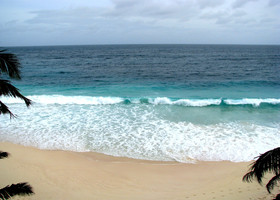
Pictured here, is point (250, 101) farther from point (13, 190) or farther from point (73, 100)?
point (13, 190)

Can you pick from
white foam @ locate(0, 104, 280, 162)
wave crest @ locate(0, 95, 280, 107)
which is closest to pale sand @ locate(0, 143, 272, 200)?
white foam @ locate(0, 104, 280, 162)

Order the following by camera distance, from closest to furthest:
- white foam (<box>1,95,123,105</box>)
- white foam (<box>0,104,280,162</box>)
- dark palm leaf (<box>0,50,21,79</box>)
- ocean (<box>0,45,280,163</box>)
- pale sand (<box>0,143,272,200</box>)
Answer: dark palm leaf (<box>0,50,21,79</box>), pale sand (<box>0,143,272,200</box>), white foam (<box>0,104,280,162</box>), ocean (<box>0,45,280,163</box>), white foam (<box>1,95,123,105</box>)

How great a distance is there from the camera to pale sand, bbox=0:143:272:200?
23.0 feet

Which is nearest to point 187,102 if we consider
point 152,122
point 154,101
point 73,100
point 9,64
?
point 154,101

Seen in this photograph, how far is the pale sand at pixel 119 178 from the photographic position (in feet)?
23.0

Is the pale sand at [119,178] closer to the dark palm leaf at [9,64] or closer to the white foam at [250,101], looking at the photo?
the dark palm leaf at [9,64]

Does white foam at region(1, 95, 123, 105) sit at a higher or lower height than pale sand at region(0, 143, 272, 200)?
higher

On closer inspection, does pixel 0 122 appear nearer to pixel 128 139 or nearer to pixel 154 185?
pixel 128 139

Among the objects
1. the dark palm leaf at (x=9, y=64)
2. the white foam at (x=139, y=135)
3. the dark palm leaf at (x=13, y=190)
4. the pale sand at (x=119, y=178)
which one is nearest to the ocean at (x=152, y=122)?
the white foam at (x=139, y=135)

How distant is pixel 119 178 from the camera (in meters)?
8.15

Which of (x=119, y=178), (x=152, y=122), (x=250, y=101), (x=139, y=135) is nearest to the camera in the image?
(x=119, y=178)

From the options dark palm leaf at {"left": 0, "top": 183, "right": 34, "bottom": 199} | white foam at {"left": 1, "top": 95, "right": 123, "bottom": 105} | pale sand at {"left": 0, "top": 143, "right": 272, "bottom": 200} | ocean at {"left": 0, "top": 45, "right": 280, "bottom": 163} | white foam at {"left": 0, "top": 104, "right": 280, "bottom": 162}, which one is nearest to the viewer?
dark palm leaf at {"left": 0, "top": 183, "right": 34, "bottom": 199}

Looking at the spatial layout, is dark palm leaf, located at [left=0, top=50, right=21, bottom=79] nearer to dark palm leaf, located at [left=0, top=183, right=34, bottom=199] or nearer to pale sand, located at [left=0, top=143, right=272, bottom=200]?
dark palm leaf, located at [left=0, top=183, right=34, bottom=199]

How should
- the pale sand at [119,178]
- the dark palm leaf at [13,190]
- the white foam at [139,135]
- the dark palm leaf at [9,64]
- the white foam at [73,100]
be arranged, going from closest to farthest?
the dark palm leaf at [13,190], the dark palm leaf at [9,64], the pale sand at [119,178], the white foam at [139,135], the white foam at [73,100]
